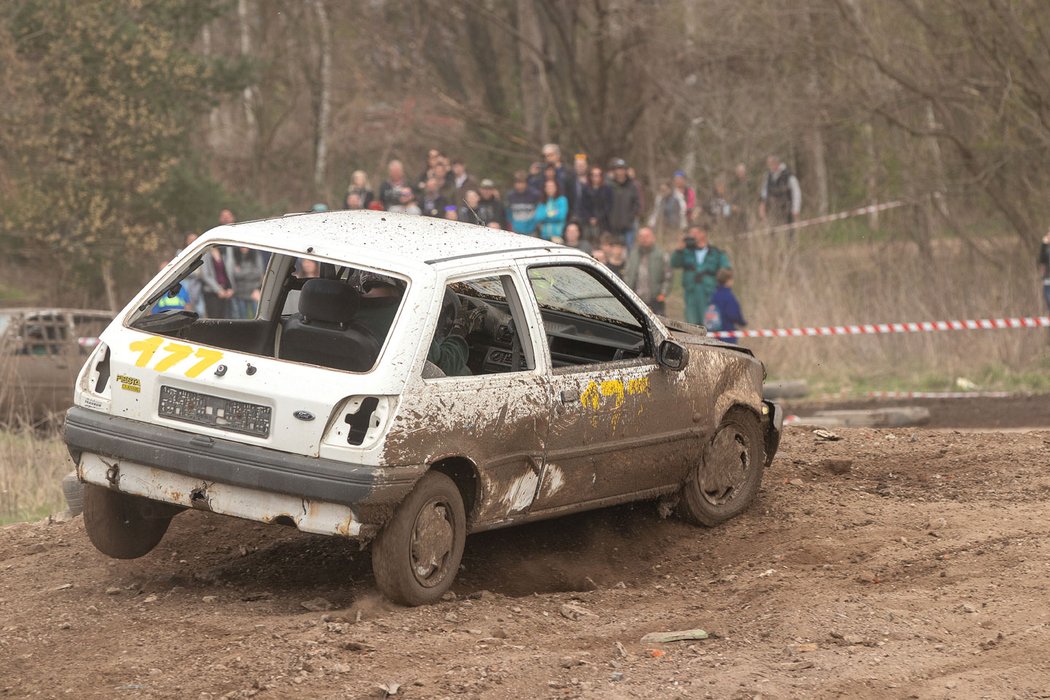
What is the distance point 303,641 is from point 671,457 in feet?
8.68

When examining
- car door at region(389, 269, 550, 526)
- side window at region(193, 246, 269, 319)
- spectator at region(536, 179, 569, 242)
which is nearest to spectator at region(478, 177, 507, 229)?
spectator at region(536, 179, 569, 242)

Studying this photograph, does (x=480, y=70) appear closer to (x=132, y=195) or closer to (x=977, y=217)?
(x=132, y=195)

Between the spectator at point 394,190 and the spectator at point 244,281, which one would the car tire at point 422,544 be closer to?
the spectator at point 394,190

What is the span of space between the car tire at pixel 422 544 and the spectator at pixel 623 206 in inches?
508

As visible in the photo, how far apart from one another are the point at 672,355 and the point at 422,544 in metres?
1.85

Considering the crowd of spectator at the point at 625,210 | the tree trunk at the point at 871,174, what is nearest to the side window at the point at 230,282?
the crowd of spectator at the point at 625,210

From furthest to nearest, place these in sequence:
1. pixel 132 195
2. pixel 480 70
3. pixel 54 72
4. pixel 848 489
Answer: pixel 480 70 < pixel 132 195 < pixel 54 72 < pixel 848 489

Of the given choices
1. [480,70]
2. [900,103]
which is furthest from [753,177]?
[480,70]

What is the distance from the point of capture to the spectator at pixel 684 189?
872 inches

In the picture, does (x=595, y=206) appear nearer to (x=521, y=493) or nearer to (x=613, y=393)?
(x=613, y=393)

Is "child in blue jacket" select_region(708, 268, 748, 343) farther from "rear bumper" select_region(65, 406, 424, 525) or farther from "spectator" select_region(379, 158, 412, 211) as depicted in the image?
"rear bumper" select_region(65, 406, 424, 525)

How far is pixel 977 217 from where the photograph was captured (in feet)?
68.7

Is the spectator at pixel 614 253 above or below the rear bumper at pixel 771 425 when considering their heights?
above

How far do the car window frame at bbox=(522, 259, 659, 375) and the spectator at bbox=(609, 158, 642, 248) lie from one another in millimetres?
11574
